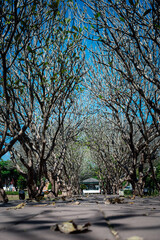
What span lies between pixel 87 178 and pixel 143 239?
50.7 metres

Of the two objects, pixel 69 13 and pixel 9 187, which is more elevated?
pixel 69 13

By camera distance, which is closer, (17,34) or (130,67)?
(17,34)

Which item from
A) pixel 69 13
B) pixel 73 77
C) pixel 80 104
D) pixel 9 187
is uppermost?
pixel 69 13

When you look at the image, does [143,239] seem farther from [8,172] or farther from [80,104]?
[8,172]

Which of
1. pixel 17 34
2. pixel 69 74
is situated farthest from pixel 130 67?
pixel 17 34

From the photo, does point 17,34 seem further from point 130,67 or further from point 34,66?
point 130,67

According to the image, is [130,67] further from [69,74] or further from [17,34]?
[17,34]

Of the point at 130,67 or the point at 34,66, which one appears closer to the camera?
the point at 34,66

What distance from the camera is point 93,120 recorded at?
53.6 ft

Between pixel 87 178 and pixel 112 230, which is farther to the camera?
pixel 87 178

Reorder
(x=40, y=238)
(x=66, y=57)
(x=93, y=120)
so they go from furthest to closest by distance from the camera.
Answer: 1. (x=93, y=120)
2. (x=66, y=57)
3. (x=40, y=238)

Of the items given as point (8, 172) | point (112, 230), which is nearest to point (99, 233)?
point (112, 230)

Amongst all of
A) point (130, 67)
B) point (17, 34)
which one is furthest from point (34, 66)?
point (130, 67)

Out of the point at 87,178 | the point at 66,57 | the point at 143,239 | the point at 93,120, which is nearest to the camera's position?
the point at 143,239
